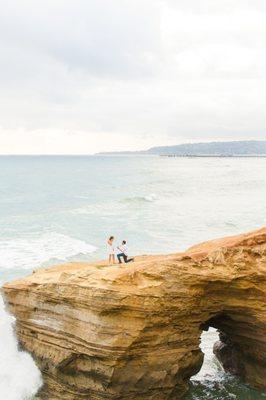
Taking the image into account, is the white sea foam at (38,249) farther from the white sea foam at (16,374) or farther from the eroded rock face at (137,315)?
the eroded rock face at (137,315)

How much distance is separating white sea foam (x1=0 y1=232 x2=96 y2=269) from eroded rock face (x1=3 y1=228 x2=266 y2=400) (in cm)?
1575

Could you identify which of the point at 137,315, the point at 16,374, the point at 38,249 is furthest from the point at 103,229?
the point at 137,315

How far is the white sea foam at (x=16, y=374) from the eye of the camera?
44.3 ft

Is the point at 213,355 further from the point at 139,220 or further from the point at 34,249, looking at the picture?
the point at 139,220

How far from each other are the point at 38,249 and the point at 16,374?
65.8ft

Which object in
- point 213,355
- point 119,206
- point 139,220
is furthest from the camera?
point 119,206

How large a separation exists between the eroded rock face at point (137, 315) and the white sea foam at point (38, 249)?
1575cm

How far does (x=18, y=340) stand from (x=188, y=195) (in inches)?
2321

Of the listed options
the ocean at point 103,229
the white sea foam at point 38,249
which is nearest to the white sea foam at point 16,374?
the ocean at point 103,229

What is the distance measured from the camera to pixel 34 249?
33438mm

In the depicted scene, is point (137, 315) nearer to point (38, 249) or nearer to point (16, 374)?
point (16, 374)

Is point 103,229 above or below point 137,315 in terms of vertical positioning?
below

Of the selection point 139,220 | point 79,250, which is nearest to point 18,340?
point 79,250

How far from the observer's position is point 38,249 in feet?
110
